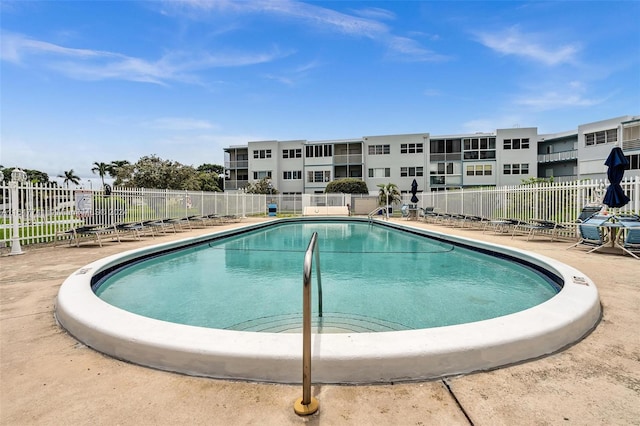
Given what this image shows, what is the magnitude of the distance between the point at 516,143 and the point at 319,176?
2178 cm

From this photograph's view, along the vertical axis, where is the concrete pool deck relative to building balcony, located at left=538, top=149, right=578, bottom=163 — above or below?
below

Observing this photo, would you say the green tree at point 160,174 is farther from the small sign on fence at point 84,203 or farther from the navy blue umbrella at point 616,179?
the navy blue umbrella at point 616,179

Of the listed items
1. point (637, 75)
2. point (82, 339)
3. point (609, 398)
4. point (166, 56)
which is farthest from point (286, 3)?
point (637, 75)

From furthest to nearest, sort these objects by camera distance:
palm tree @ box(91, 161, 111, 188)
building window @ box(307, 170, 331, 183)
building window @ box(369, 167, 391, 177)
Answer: palm tree @ box(91, 161, 111, 188), building window @ box(307, 170, 331, 183), building window @ box(369, 167, 391, 177)

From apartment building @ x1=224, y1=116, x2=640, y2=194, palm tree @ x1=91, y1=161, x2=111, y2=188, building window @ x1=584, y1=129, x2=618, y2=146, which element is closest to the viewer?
building window @ x1=584, y1=129, x2=618, y2=146

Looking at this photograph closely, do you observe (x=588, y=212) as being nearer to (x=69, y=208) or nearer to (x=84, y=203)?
(x=84, y=203)

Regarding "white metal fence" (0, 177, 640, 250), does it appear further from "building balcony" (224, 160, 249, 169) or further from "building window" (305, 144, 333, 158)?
"building balcony" (224, 160, 249, 169)

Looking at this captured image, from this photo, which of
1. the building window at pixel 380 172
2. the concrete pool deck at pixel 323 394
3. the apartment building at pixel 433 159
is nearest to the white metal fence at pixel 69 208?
the concrete pool deck at pixel 323 394

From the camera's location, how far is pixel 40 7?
9781 millimetres

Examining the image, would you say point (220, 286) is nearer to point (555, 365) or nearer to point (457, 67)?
point (555, 365)

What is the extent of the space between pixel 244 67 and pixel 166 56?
5.26 m

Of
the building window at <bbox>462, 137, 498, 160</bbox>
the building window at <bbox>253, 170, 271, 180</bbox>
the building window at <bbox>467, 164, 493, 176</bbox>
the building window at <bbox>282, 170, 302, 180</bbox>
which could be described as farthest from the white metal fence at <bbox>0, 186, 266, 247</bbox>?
the building window at <bbox>462, 137, 498, 160</bbox>

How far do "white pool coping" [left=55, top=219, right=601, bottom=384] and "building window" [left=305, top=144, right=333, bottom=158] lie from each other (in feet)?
126

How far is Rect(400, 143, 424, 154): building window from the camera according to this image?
126 ft
